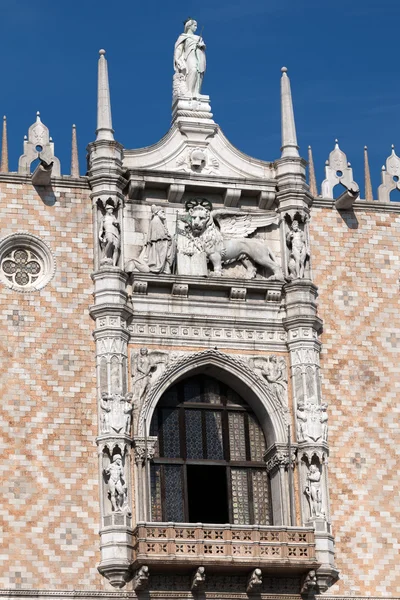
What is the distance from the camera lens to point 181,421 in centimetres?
3428

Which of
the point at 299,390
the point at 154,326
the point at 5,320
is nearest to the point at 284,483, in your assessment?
the point at 299,390

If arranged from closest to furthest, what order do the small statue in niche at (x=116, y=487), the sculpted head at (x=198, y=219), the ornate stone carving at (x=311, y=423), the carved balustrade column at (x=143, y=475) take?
the small statue in niche at (x=116, y=487) → the carved balustrade column at (x=143, y=475) → the ornate stone carving at (x=311, y=423) → the sculpted head at (x=198, y=219)

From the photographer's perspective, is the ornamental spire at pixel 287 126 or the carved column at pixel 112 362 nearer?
the carved column at pixel 112 362

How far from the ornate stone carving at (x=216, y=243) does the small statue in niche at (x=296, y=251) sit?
292mm

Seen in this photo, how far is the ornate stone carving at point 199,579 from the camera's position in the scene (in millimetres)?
31859

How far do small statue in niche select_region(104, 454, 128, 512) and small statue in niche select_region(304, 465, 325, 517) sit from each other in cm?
367

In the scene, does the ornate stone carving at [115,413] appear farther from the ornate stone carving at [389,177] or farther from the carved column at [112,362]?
the ornate stone carving at [389,177]

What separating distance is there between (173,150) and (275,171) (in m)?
2.25

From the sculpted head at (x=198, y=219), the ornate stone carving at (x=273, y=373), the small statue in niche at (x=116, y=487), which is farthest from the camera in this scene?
the sculpted head at (x=198, y=219)

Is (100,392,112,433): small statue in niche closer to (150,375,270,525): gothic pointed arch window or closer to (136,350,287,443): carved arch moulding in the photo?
(150,375,270,525): gothic pointed arch window

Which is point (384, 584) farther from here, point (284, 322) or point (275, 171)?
point (275, 171)

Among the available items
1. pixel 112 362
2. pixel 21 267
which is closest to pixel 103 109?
pixel 21 267

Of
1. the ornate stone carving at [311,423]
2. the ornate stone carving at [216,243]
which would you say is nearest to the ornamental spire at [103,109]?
the ornate stone carving at [216,243]

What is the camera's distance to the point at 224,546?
1267 inches
